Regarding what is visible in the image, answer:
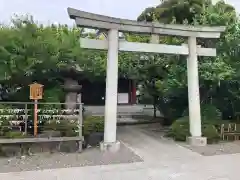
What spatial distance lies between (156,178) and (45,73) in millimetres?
5424

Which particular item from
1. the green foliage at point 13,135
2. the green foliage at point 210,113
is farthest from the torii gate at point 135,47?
the green foliage at point 13,135

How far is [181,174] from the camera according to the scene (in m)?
7.00

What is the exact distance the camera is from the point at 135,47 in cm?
949

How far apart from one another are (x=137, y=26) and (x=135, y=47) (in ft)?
2.15

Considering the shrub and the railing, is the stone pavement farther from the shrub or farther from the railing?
the railing

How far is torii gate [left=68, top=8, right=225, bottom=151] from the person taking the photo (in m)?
8.91

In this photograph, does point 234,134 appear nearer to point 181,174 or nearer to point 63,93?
point 181,174

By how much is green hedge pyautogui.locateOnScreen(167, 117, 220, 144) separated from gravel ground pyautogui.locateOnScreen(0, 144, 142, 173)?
2.32m

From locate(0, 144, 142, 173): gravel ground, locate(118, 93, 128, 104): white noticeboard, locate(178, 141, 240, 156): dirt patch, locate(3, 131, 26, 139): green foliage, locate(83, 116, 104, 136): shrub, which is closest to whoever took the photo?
locate(0, 144, 142, 173): gravel ground

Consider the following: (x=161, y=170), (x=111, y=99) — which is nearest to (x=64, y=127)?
(x=111, y=99)

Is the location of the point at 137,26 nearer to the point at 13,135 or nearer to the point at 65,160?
the point at 65,160

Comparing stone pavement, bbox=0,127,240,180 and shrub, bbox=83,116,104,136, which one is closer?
stone pavement, bbox=0,127,240,180

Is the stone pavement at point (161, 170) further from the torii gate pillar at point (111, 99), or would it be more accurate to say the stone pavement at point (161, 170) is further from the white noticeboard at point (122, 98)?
the white noticeboard at point (122, 98)

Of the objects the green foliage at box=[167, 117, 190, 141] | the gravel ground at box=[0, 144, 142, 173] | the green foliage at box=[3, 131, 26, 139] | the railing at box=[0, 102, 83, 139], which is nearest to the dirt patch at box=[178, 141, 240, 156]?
the green foliage at box=[167, 117, 190, 141]
